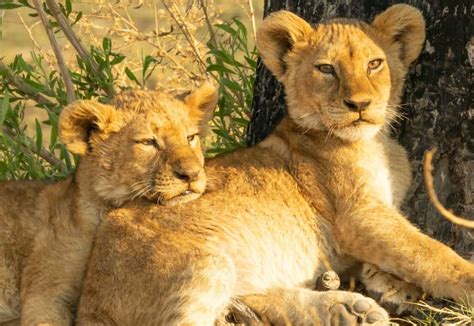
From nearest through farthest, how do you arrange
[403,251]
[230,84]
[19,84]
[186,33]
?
[403,251] → [230,84] → [19,84] → [186,33]

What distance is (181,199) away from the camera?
4.62 metres

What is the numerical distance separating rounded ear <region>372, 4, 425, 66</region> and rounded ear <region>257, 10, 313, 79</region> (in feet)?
1.15

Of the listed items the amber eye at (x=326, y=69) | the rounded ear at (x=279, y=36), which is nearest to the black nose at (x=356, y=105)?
the amber eye at (x=326, y=69)

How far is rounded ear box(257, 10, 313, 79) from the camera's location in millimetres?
4840

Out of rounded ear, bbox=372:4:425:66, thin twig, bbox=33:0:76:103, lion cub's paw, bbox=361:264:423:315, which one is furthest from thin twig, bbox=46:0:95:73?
lion cub's paw, bbox=361:264:423:315

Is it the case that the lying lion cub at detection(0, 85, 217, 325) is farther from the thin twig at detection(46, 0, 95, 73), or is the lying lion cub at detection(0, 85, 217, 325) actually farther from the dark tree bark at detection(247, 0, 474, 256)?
the thin twig at detection(46, 0, 95, 73)

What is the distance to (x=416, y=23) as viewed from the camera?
4.70 metres

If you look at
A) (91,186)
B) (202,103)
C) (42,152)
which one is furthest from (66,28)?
(91,186)

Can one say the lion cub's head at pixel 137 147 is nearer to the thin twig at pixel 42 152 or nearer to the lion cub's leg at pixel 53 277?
the lion cub's leg at pixel 53 277

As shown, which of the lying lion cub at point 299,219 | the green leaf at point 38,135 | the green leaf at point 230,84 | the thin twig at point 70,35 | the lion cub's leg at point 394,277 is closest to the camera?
the lying lion cub at point 299,219

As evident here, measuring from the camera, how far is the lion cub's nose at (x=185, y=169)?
4.52m

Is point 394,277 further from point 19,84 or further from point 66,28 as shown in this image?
point 19,84

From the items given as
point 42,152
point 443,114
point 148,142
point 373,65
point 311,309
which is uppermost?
point 373,65

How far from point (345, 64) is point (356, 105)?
0.23 meters
